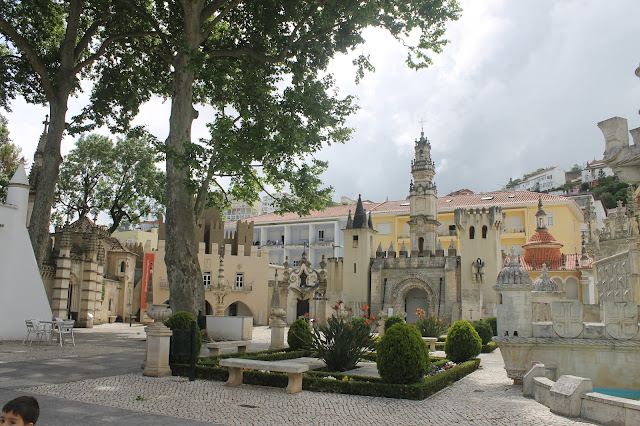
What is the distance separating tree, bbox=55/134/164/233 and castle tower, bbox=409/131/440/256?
19.4 m

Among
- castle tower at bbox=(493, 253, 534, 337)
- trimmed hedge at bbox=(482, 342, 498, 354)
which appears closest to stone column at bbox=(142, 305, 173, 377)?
castle tower at bbox=(493, 253, 534, 337)

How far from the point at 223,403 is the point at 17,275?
13544mm

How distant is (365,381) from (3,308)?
14130 mm

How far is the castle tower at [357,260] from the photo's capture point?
3906 centimetres

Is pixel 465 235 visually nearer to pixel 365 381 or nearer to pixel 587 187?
pixel 365 381

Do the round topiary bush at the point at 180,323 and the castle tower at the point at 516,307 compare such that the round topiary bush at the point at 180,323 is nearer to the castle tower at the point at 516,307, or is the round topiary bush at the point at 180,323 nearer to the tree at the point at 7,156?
the castle tower at the point at 516,307

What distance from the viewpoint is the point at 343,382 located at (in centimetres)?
929

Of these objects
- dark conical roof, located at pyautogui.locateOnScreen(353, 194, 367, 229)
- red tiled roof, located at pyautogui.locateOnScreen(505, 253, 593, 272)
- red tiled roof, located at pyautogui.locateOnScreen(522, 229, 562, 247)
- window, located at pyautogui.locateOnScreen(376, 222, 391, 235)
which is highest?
window, located at pyautogui.locateOnScreen(376, 222, 391, 235)

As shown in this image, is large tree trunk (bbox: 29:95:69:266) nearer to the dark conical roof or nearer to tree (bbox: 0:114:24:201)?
tree (bbox: 0:114:24:201)

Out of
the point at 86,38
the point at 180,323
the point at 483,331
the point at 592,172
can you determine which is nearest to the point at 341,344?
the point at 180,323

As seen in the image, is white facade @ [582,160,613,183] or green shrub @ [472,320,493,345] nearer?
green shrub @ [472,320,493,345]

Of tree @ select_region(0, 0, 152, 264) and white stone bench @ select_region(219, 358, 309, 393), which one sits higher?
tree @ select_region(0, 0, 152, 264)

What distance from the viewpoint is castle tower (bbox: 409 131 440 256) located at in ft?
A: 129

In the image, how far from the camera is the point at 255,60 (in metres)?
18.7
